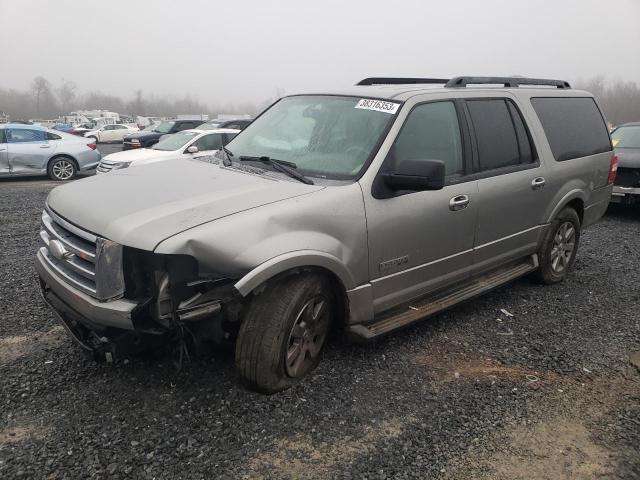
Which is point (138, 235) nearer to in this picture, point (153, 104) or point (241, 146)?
point (241, 146)

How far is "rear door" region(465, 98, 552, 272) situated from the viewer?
13.1 ft

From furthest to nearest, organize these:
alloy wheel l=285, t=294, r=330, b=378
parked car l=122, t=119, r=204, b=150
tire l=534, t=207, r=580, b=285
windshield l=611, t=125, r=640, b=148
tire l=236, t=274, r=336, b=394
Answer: parked car l=122, t=119, r=204, b=150, windshield l=611, t=125, r=640, b=148, tire l=534, t=207, r=580, b=285, alloy wheel l=285, t=294, r=330, b=378, tire l=236, t=274, r=336, b=394

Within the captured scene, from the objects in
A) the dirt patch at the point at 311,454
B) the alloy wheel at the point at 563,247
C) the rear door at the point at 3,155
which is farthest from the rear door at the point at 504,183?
the rear door at the point at 3,155

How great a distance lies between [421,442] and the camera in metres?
2.73

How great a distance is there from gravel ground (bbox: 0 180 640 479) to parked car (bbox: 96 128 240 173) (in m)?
7.07

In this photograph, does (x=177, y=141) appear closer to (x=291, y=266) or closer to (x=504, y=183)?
(x=504, y=183)

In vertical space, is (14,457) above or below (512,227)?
below

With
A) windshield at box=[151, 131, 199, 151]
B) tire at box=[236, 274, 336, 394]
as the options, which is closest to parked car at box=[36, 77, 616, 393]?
tire at box=[236, 274, 336, 394]

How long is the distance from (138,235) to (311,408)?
1394 mm

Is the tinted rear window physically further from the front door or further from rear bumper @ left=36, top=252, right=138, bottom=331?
rear bumper @ left=36, top=252, right=138, bottom=331

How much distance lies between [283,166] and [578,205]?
336cm

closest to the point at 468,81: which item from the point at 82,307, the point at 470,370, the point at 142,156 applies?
the point at 470,370

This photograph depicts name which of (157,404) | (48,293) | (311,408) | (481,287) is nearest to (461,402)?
(311,408)

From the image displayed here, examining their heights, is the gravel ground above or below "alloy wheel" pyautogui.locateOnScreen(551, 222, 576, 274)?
below
